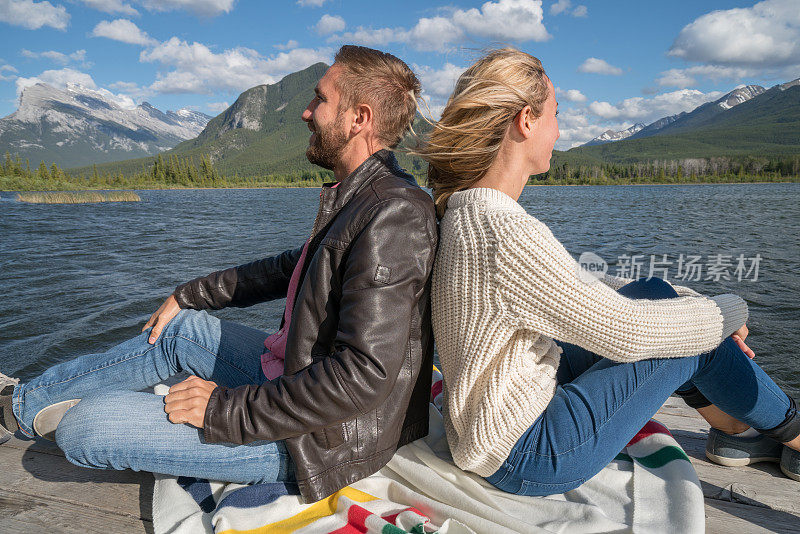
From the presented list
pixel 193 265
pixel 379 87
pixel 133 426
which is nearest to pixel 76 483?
pixel 133 426

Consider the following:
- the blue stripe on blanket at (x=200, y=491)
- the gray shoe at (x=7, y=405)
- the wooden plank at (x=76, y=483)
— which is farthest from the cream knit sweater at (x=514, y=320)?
the gray shoe at (x=7, y=405)

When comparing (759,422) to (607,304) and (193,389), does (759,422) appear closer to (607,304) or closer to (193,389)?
(607,304)

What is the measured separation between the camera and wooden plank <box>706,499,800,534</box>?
6.69 ft

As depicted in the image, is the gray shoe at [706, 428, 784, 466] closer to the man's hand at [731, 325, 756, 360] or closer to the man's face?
the man's hand at [731, 325, 756, 360]

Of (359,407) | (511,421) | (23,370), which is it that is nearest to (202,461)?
(359,407)

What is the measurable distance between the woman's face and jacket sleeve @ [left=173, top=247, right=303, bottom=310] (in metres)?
1.43

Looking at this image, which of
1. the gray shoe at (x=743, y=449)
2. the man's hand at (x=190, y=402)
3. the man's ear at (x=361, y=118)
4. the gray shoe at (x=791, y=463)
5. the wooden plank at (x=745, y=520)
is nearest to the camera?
the man's hand at (x=190, y=402)

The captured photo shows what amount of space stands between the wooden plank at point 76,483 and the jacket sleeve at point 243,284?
0.93m

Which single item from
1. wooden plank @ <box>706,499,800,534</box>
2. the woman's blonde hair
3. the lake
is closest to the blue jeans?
the woman's blonde hair

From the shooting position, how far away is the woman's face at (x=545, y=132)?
2066 mm

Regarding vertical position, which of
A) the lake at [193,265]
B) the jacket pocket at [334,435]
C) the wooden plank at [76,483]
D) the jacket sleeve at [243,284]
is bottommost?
the lake at [193,265]

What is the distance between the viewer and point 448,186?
6.95 feet

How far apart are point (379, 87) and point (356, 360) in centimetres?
115

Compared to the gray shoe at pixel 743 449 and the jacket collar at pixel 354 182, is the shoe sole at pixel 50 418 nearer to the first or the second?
the jacket collar at pixel 354 182
